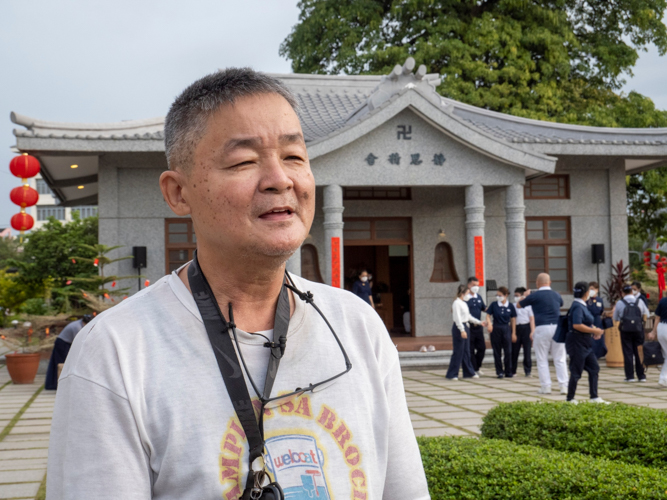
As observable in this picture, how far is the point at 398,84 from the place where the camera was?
53.3 ft

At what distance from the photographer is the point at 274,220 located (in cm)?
151

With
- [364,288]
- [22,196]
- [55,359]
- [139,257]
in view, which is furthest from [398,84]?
[55,359]

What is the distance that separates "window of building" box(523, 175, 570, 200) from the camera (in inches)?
706

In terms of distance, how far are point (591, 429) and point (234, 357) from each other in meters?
4.76

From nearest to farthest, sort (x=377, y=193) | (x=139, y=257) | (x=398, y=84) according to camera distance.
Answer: (x=139, y=257), (x=398, y=84), (x=377, y=193)

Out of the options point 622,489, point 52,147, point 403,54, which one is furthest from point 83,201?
point 622,489

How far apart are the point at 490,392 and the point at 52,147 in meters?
10.2

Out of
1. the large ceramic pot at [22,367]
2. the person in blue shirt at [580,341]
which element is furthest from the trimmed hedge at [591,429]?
the large ceramic pot at [22,367]

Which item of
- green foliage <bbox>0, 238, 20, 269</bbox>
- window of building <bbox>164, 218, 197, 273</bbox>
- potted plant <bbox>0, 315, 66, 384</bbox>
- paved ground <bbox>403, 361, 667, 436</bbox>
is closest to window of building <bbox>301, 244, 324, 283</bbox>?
window of building <bbox>164, 218, 197, 273</bbox>

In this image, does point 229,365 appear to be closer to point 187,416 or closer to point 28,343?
→ point 187,416

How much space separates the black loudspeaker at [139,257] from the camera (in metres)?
16.0

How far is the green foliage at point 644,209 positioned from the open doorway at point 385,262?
825 centimetres

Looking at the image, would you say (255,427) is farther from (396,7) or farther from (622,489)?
(396,7)

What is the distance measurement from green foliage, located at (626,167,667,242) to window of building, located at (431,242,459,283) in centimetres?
856
